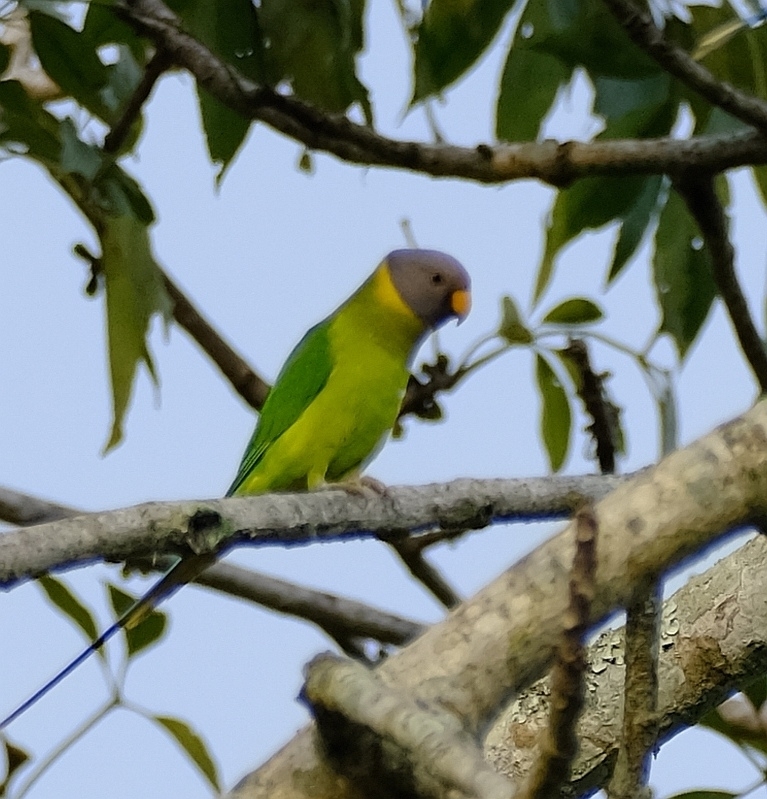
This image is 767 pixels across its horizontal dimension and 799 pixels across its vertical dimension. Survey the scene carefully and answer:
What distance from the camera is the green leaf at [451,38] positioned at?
126cm

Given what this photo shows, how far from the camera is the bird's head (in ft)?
5.92

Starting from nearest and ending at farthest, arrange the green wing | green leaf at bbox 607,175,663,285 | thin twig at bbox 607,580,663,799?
thin twig at bbox 607,580,663,799 < green leaf at bbox 607,175,663,285 < the green wing

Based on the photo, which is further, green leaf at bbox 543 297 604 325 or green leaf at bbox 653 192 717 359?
green leaf at bbox 543 297 604 325

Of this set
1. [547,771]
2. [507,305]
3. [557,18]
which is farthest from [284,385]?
[547,771]

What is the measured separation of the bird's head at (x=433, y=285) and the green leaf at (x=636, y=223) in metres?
0.44

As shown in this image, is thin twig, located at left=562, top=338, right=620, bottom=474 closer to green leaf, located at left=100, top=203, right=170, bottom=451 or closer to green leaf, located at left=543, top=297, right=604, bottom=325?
green leaf, located at left=543, top=297, right=604, bottom=325

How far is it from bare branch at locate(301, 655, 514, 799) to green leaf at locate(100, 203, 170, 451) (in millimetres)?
608

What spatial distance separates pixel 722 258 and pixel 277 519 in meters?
0.68

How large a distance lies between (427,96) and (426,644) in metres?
0.71

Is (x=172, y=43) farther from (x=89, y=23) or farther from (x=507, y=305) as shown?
(x=507, y=305)

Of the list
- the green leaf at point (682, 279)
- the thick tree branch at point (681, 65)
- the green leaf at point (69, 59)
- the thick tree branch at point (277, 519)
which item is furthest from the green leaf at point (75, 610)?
the thick tree branch at point (681, 65)

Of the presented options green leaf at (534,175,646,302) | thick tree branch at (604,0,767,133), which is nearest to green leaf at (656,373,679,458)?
green leaf at (534,175,646,302)

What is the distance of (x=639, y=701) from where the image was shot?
644 millimetres

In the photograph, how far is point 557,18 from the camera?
1255 mm
